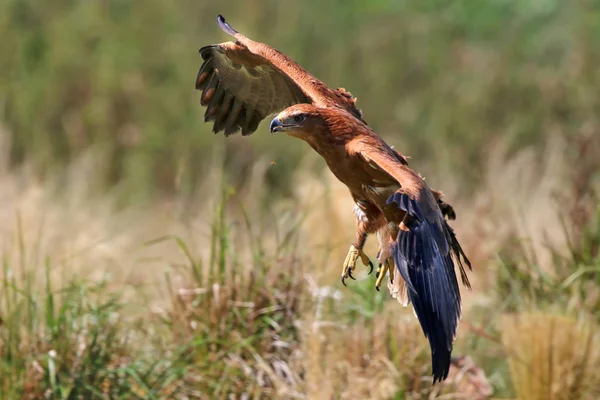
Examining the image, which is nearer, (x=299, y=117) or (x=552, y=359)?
(x=299, y=117)

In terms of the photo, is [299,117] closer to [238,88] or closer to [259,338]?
[238,88]

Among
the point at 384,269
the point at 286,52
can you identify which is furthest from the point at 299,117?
the point at 286,52

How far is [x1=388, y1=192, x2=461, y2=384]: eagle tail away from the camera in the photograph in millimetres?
3471

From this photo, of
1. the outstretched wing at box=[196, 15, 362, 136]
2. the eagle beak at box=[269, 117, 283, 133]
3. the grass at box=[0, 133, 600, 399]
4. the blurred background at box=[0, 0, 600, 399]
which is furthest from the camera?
the blurred background at box=[0, 0, 600, 399]

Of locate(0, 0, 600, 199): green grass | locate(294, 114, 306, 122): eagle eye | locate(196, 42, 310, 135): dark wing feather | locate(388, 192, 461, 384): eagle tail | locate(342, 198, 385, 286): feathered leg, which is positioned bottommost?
locate(388, 192, 461, 384): eagle tail

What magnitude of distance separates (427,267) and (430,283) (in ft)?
0.16

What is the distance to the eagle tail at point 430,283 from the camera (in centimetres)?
347

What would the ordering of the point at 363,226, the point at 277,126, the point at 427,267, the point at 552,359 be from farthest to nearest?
the point at 552,359 < the point at 363,226 < the point at 277,126 < the point at 427,267

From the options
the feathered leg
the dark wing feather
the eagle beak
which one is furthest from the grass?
the eagle beak

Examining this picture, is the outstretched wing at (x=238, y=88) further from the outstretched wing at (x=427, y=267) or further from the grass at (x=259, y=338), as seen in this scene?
the outstretched wing at (x=427, y=267)

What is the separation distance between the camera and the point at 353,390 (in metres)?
5.16

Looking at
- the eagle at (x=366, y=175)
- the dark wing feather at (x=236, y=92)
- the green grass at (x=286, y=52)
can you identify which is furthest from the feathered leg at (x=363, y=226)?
the green grass at (x=286, y=52)

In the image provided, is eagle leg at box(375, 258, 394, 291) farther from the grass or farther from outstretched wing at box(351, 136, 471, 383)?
the grass

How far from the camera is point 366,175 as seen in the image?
3768mm
